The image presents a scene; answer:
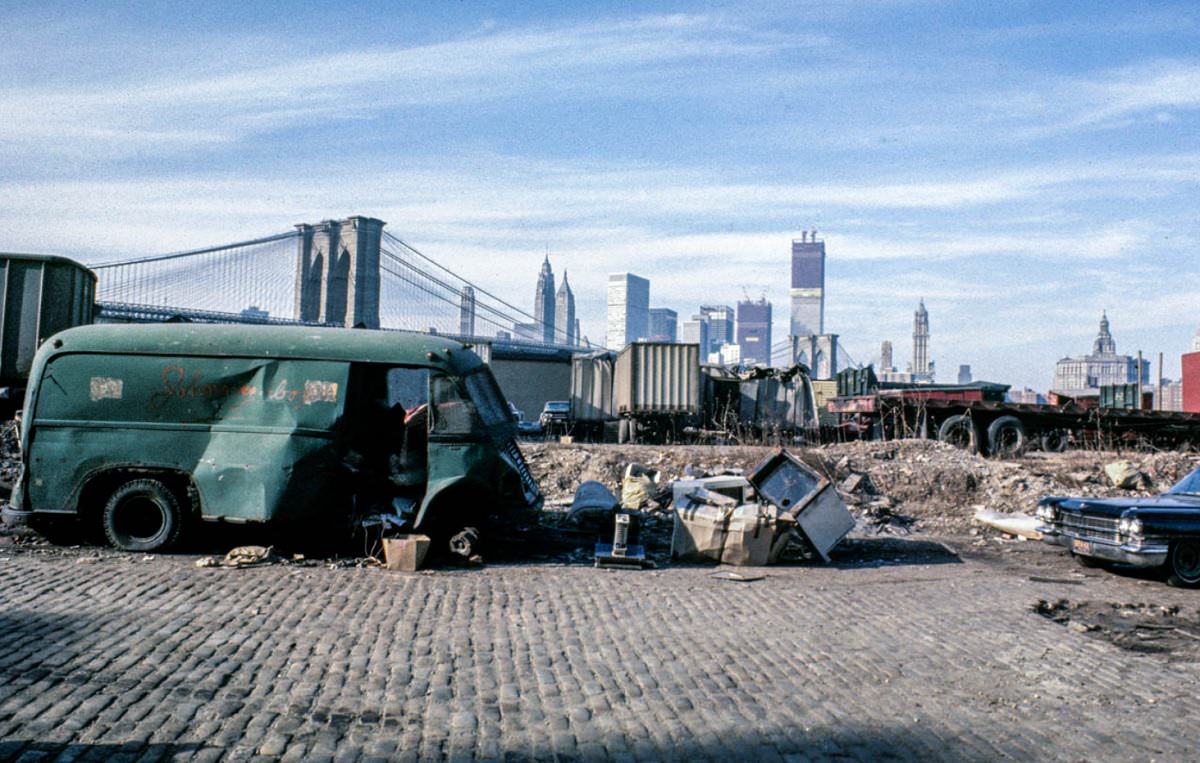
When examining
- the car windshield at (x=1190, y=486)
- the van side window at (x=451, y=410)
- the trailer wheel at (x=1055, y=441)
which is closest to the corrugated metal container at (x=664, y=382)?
the trailer wheel at (x=1055, y=441)

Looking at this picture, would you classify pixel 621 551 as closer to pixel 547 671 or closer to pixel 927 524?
pixel 547 671

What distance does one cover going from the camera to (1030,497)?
548 inches

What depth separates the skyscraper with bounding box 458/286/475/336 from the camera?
7156 centimetres

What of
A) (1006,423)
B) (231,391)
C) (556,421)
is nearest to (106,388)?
(231,391)

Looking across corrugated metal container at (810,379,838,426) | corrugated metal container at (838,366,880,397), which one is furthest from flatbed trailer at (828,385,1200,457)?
corrugated metal container at (838,366,880,397)

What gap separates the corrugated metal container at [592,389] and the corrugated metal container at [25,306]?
16.8 metres

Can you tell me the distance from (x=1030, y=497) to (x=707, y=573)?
7264 millimetres

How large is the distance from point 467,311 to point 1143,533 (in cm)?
6552

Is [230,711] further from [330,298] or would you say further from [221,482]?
[330,298]

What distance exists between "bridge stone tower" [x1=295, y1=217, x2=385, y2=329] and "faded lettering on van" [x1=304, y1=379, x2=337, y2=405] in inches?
2104

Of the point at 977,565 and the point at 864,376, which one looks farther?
the point at 864,376

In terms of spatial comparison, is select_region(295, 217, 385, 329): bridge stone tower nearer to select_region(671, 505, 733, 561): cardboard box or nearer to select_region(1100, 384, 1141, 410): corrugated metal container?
select_region(1100, 384, 1141, 410): corrugated metal container

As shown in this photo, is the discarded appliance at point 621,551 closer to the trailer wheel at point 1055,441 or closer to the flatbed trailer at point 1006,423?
the flatbed trailer at point 1006,423

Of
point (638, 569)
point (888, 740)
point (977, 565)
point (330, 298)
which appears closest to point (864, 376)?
point (977, 565)
